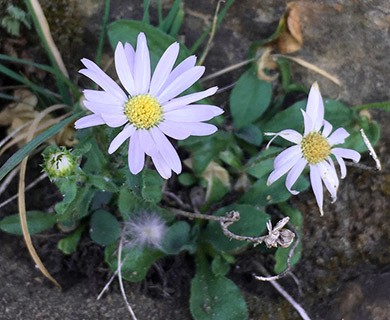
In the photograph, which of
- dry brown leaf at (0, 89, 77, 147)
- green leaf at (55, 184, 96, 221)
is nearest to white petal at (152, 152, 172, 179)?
green leaf at (55, 184, 96, 221)

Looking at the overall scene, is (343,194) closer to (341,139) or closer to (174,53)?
(341,139)

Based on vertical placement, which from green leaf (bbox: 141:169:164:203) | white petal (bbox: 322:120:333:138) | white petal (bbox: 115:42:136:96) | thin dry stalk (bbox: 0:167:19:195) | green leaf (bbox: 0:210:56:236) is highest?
white petal (bbox: 115:42:136:96)

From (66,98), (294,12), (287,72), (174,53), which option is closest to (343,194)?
(287,72)

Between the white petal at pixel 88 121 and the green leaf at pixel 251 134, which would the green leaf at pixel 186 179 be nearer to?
the green leaf at pixel 251 134

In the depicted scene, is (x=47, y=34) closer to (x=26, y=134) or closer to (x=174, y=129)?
(x=26, y=134)

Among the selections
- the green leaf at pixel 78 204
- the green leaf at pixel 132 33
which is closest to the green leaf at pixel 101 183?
the green leaf at pixel 78 204

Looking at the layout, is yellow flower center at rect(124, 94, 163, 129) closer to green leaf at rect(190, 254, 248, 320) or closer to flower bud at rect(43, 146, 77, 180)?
flower bud at rect(43, 146, 77, 180)
